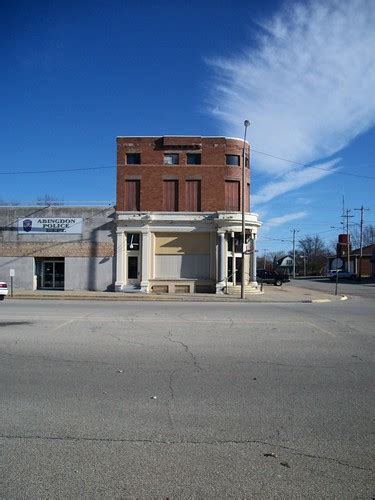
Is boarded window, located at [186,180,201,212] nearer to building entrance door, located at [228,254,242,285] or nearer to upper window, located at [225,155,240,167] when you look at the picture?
upper window, located at [225,155,240,167]

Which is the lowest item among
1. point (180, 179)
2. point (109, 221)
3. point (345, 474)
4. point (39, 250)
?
point (345, 474)

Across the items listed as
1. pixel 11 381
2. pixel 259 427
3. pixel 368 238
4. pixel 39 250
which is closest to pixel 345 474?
pixel 259 427

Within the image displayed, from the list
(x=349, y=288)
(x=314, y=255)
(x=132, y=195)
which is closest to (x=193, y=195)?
(x=132, y=195)

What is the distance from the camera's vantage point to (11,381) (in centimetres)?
679

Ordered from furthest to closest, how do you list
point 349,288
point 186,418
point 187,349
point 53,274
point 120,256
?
1. point 349,288
2. point 53,274
3. point 120,256
4. point 187,349
5. point 186,418

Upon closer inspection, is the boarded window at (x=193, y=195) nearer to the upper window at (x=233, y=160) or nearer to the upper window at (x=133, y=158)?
the upper window at (x=233, y=160)

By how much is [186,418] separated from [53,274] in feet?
96.9

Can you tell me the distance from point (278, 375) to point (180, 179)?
1009 inches

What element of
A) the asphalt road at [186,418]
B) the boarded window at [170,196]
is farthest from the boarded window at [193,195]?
the asphalt road at [186,418]

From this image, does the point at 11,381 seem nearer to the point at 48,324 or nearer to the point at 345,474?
the point at 345,474

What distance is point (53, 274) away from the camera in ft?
109

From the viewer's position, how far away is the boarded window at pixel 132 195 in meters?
32.1

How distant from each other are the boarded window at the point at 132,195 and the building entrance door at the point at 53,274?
6.32 m

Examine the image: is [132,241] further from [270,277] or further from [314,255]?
[314,255]
